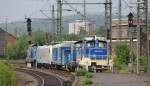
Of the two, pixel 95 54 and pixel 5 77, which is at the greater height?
pixel 95 54

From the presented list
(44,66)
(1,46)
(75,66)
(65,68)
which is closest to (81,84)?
(75,66)

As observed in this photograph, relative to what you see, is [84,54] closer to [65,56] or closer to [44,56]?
[65,56]

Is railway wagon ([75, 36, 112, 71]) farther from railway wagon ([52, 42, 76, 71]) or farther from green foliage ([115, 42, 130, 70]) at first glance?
green foliage ([115, 42, 130, 70])

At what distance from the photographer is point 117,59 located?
5616cm

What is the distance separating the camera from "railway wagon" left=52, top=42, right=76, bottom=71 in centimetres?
5000

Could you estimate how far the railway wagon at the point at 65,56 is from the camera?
50.0 m

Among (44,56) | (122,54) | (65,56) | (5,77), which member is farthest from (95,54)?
(5,77)

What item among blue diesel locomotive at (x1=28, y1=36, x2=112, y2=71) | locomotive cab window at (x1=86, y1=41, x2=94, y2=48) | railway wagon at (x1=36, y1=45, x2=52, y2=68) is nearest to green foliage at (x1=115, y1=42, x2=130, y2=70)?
blue diesel locomotive at (x1=28, y1=36, x2=112, y2=71)

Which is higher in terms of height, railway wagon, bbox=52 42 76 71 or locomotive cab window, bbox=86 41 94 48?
locomotive cab window, bbox=86 41 94 48

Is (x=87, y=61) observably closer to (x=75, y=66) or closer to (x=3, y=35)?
(x=75, y=66)

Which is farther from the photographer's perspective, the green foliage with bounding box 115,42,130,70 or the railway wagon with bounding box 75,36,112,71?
the green foliage with bounding box 115,42,130,70

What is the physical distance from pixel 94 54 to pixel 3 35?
334 feet

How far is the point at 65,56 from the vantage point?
5222cm

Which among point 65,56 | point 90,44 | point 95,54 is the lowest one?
point 65,56
